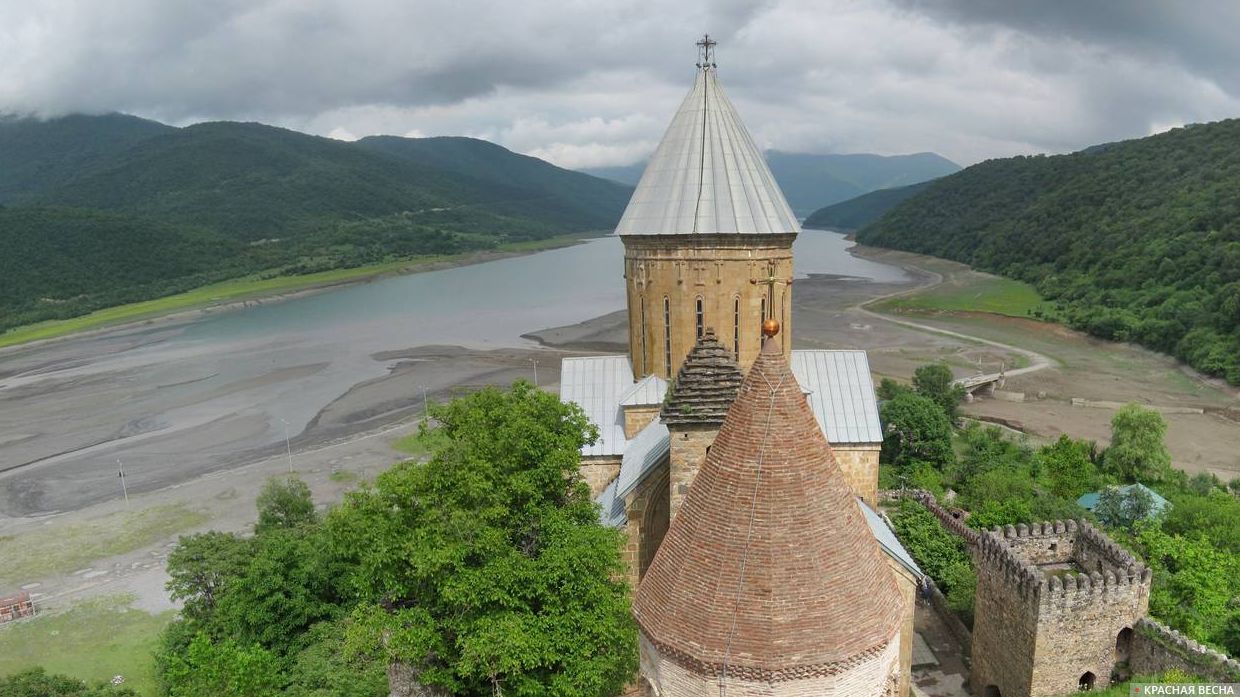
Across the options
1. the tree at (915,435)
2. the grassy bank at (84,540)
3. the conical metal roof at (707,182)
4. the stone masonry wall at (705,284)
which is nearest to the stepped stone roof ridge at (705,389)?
the stone masonry wall at (705,284)

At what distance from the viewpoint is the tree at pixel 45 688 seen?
12992 mm

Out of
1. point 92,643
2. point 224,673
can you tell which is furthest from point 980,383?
point 92,643

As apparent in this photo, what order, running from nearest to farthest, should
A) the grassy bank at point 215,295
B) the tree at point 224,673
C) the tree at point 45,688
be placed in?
the tree at point 224,673 → the tree at point 45,688 → the grassy bank at point 215,295

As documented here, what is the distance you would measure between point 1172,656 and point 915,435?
1574cm

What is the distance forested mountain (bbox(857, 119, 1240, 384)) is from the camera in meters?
48.7

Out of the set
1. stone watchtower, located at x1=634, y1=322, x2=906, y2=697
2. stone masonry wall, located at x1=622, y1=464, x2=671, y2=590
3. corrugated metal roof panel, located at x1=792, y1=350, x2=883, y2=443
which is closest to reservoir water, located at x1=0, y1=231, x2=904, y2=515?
stone masonry wall, located at x1=622, y1=464, x2=671, y2=590

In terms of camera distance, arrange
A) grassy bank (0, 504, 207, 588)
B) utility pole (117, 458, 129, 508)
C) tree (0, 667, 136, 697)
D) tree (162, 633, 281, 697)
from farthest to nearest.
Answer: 1. utility pole (117, 458, 129, 508)
2. grassy bank (0, 504, 207, 588)
3. tree (0, 667, 136, 697)
4. tree (162, 633, 281, 697)

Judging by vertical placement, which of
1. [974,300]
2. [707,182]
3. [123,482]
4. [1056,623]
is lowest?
[123,482]

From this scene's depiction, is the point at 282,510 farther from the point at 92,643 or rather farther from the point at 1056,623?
the point at 1056,623

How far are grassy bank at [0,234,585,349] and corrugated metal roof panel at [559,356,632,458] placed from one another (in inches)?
2700

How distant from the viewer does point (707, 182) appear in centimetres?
1523

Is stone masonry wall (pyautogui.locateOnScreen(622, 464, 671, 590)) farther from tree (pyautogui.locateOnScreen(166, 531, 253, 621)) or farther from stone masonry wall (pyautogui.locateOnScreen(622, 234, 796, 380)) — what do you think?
tree (pyautogui.locateOnScreen(166, 531, 253, 621))

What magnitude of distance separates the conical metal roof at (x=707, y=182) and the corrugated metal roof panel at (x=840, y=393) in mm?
3210

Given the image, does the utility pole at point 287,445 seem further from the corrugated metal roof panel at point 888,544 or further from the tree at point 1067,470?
the tree at point 1067,470
